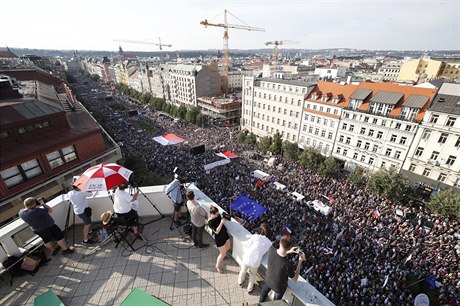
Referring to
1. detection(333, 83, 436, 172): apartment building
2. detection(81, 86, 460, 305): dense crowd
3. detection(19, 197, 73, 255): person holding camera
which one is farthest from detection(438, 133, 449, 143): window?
detection(19, 197, 73, 255): person holding camera

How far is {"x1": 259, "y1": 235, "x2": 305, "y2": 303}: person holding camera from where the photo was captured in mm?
4176

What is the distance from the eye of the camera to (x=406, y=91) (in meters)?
33.2

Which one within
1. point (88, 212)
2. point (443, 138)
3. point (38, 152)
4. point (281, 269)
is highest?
point (281, 269)

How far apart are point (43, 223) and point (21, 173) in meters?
10.8

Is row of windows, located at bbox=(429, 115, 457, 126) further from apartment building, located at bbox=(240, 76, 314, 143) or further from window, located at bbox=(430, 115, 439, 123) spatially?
apartment building, located at bbox=(240, 76, 314, 143)

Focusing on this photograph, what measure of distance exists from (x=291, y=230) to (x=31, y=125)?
73.0 ft

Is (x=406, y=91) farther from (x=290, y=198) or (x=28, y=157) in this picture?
(x=28, y=157)

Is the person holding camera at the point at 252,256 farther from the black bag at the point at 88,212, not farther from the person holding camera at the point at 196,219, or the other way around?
the black bag at the point at 88,212

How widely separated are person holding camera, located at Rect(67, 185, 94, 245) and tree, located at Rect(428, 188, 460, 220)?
33.3 m

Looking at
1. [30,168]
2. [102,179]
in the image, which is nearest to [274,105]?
[30,168]

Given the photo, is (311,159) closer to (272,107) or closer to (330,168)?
(330,168)

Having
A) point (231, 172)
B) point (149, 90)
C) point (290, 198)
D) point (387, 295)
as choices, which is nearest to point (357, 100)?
point (290, 198)

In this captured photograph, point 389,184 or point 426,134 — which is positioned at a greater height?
point 426,134

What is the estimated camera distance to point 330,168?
33.7 meters
